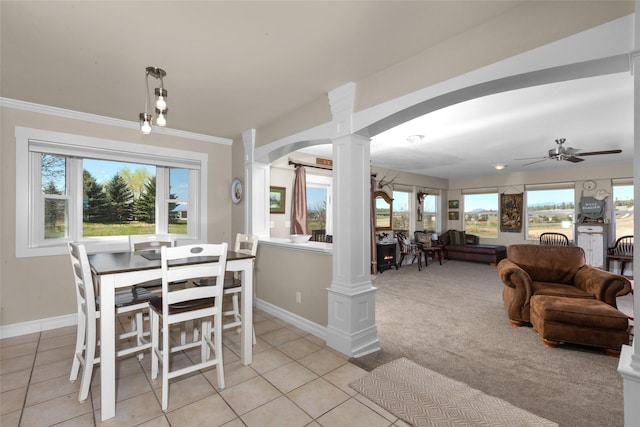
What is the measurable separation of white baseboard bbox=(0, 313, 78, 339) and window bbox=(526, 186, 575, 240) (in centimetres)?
958

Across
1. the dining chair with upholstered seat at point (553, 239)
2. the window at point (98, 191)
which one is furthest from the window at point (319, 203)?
the dining chair with upholstered seat at point (553, 239)

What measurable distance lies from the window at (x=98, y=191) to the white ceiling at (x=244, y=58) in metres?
0.45

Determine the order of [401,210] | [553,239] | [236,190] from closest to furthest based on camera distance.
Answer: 1. [236,190]
2. [553,239]
3. [401,210]

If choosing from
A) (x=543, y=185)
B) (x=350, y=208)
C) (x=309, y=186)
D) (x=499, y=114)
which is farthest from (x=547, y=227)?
(x=350, y=208)

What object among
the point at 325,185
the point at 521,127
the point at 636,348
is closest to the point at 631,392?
the point at 636,348

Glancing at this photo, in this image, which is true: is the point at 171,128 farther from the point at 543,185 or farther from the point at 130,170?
the point at 543,185

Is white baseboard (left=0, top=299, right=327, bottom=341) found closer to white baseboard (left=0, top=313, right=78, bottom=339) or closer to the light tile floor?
white baseboard (left=0, top=313, right=78, bottom=339)

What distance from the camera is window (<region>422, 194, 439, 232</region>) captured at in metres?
8.36

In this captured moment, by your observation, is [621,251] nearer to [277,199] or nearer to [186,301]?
[277,199]

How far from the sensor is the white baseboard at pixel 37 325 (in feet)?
9.53

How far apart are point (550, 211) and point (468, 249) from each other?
220 cm

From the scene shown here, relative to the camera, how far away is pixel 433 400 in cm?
193

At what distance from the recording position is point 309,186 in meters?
5.55

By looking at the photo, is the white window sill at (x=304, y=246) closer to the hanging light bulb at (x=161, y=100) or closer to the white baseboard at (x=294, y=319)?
the white baseboard at (x=294, y=319)
